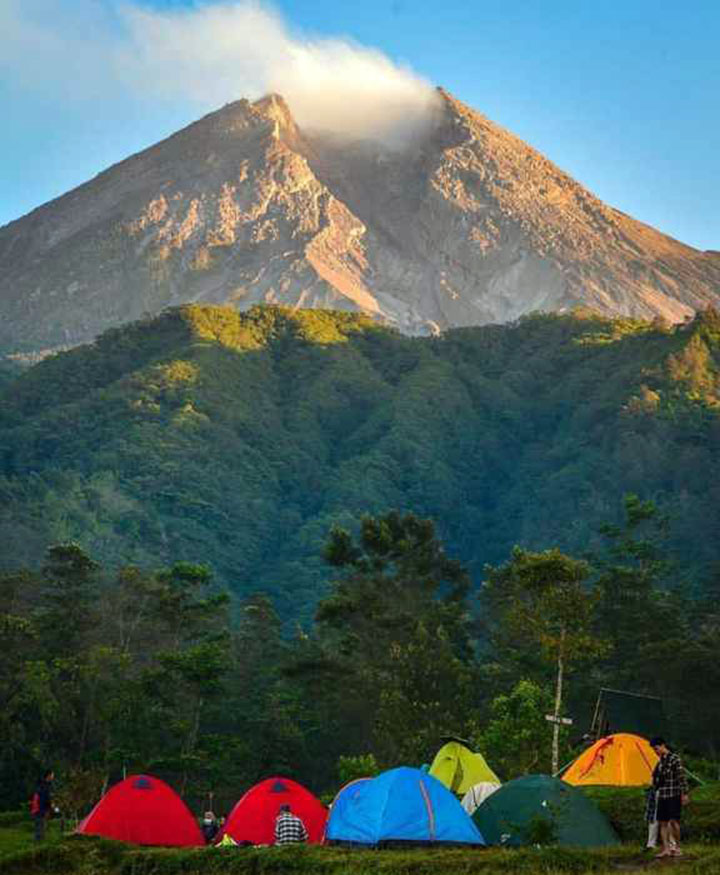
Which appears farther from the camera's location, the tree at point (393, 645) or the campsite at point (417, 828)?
the tree at point (393, 645)

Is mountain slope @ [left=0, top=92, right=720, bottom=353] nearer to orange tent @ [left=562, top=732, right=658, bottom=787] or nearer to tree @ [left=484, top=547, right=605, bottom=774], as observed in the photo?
tree @ [left=484, top=547, right=605, bottom=774]

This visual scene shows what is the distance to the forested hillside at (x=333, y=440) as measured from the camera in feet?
270

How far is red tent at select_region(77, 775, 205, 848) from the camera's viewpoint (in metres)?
22.2

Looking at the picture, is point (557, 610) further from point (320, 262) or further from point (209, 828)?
point (320, 262)

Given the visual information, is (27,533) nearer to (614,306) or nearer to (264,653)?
(264,653)

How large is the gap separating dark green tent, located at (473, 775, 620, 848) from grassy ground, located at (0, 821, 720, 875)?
1.37m

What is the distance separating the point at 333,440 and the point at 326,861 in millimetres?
87186

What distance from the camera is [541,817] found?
18.5 meters

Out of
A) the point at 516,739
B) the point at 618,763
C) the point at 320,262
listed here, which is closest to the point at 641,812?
the point at 618,763

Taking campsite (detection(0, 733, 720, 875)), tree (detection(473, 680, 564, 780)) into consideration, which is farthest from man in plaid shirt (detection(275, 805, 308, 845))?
tree (detection(473, 680, 564, 780))

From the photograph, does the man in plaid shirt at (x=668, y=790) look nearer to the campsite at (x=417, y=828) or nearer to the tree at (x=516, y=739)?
the campsite at (x=417, y=828)

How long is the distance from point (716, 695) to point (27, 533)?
137 ft

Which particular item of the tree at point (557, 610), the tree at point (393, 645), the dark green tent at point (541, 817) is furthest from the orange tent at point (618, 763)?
the tree at point (393, 645)

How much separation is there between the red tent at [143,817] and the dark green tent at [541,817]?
5.01 metres
